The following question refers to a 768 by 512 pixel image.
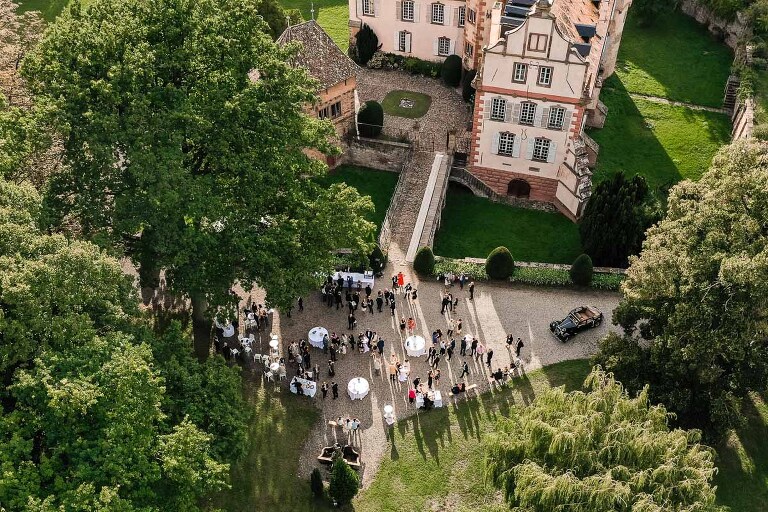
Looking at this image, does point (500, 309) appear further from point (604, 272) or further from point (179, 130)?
point (179, 130)

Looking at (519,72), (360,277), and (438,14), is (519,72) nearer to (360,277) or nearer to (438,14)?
(360,277)

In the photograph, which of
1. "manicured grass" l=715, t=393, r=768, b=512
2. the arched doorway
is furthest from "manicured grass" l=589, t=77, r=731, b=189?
"manicured grass" l=715, t=393, r=768, b=512

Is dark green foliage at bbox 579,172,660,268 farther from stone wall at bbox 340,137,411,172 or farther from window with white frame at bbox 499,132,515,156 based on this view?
stone wall at bbox 340,137,411,172

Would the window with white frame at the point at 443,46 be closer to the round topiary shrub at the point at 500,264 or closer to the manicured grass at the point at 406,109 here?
the manicured grass at the point at 406,109

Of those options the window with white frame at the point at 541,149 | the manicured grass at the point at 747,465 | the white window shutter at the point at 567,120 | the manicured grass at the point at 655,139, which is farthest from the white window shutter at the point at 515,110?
the manicured grass at the point at 747,465

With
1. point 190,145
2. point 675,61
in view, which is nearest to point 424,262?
point 190,145
